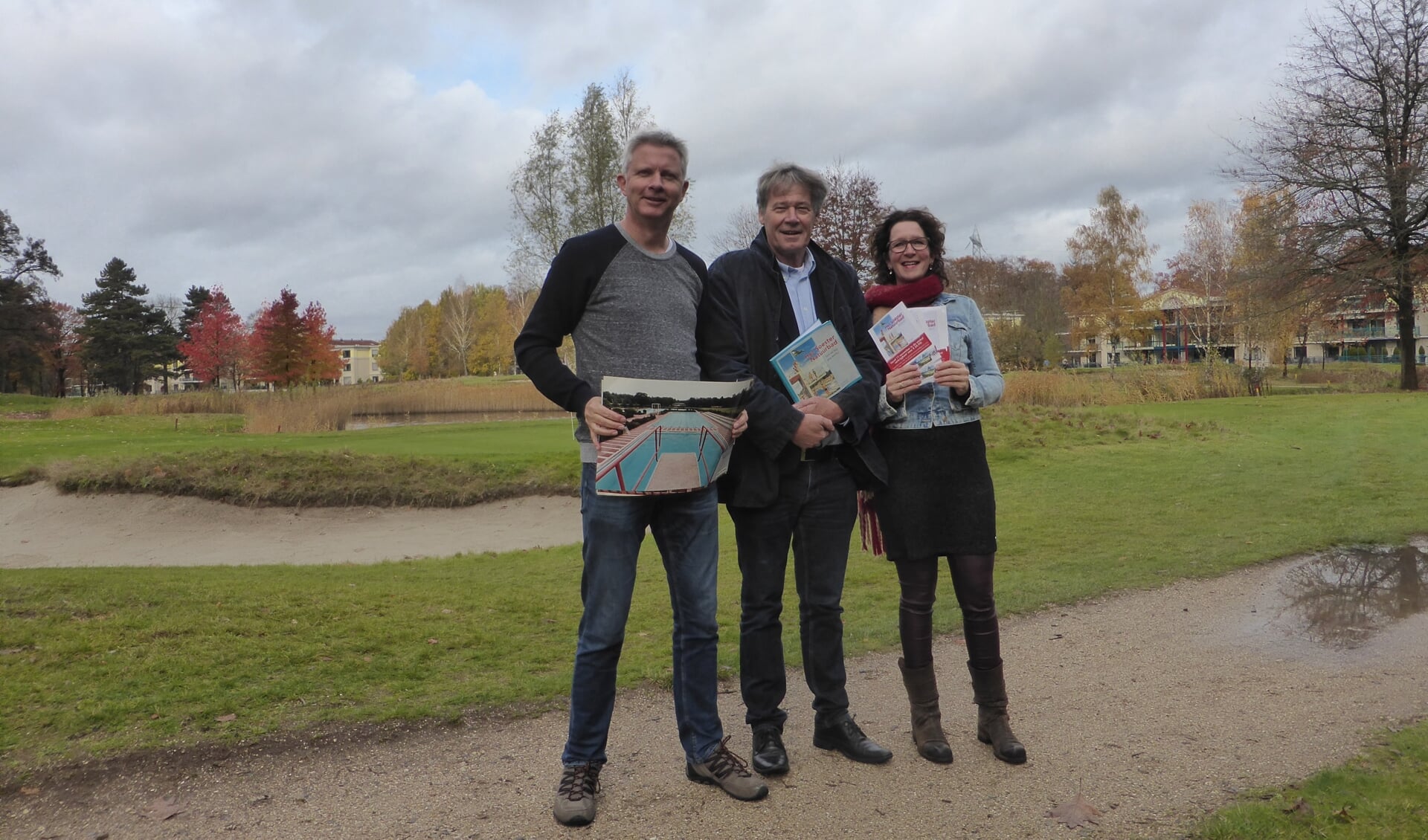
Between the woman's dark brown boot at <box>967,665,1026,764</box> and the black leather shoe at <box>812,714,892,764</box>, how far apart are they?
0.44 m

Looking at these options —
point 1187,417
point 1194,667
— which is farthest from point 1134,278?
point 1194,667

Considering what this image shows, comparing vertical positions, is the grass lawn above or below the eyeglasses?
below

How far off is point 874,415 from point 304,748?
278 cm

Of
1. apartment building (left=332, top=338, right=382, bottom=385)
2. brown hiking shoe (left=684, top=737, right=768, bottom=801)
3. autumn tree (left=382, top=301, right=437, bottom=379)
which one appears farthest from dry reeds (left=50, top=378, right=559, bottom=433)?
apartment building (left=332, top=338, right=382, bottom=385)

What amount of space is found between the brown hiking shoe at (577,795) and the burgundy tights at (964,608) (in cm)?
142

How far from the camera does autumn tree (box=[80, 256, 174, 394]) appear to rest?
6488 centimetres

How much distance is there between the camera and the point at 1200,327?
5209 cm

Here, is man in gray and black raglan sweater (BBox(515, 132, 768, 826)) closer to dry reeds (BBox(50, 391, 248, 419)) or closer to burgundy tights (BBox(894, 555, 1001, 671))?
burgundy tights (BBox(894, 555, 1001, 671))

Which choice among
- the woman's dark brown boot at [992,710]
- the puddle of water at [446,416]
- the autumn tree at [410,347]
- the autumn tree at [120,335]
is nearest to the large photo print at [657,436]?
the woman's dark brown boot at [992,710]

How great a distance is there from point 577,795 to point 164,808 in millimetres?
1493

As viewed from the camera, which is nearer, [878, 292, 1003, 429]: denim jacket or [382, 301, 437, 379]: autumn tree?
[878, 292, 1003, 429]: denim jacket

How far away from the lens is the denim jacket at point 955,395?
386 cm

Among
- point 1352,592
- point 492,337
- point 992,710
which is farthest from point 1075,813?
point 492,337

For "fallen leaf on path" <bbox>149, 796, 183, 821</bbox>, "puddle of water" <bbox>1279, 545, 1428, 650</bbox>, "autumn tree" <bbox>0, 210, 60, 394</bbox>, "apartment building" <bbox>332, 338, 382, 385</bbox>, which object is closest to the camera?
"fallen leaf on path" <bbox>149, 796, 183, 821</bbox>
